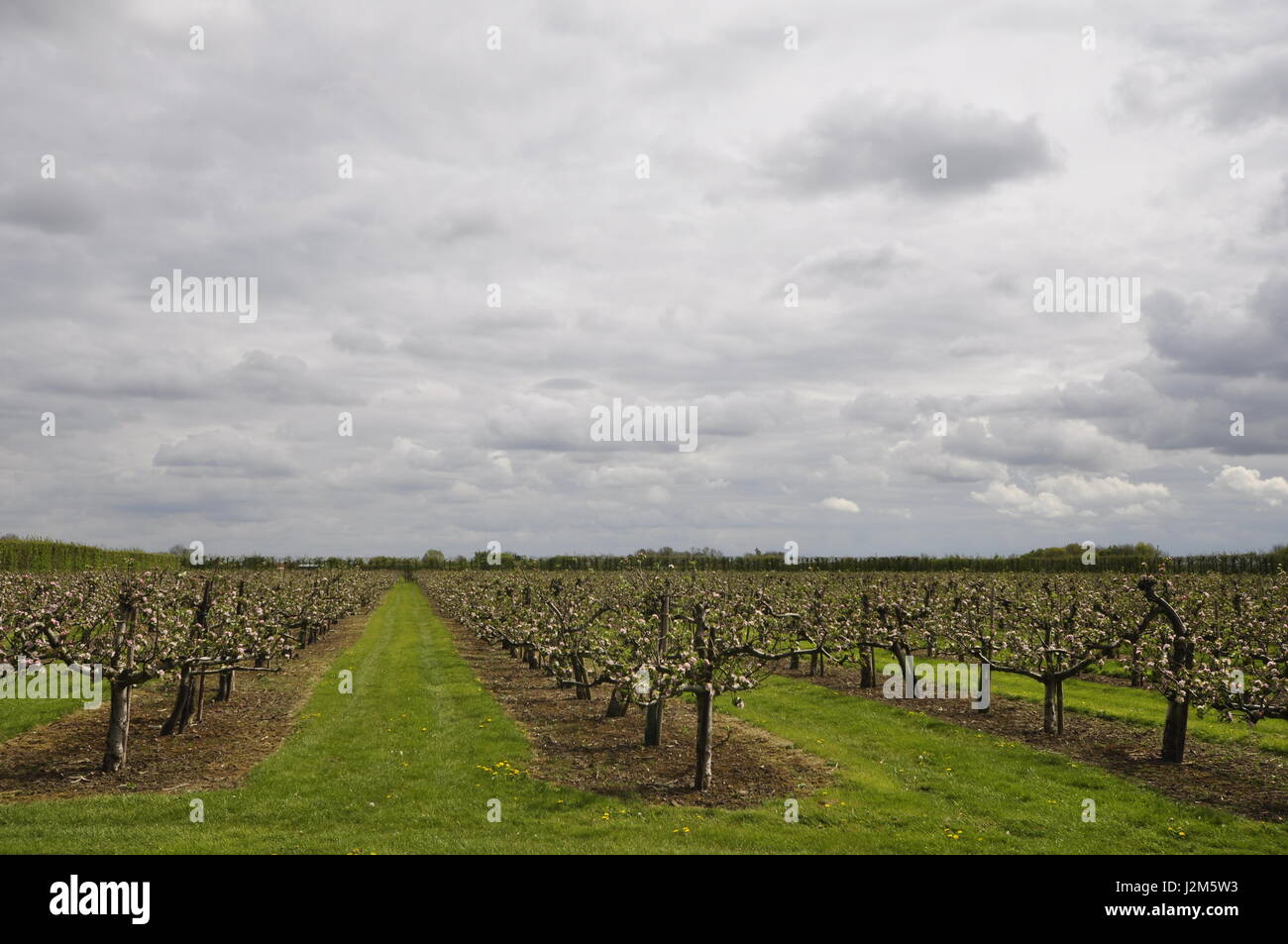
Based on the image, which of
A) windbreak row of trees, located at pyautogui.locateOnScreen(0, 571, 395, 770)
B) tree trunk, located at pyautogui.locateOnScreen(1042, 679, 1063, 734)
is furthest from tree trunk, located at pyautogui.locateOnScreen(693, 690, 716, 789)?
tree trunk, located at pyautogui.locateOnScreen(1042, 679, 1063, 734)

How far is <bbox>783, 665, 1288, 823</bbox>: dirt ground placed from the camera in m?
16.7

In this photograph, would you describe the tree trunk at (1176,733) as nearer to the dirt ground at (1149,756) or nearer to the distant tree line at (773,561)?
the dirt ground at (1149,756)

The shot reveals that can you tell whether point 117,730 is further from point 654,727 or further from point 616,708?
point 616,708

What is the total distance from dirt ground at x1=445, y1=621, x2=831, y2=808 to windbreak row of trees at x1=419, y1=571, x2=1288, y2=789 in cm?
69

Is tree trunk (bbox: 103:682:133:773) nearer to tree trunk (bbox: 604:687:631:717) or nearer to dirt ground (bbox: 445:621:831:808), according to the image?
dirt ground (bbox: 445:621:831:808)

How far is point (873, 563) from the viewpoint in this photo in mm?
101812

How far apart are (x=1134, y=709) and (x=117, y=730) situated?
93.7ft

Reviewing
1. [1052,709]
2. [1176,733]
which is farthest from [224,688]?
[1176,733]

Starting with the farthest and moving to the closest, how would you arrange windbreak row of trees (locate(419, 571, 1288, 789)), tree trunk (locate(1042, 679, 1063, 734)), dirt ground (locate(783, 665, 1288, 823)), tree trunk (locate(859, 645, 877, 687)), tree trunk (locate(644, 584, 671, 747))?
tree trunk (locate(859, 645, 877, 687)) → tree trunk (locate(1042, 679, 1063, 734)) → tree trunk (locate(644, 584, 671, 747)) → windbreak row of trees (locate(419, 571, 1288, 789)) → dirt ground (locate(783, 665, 1288, 823))

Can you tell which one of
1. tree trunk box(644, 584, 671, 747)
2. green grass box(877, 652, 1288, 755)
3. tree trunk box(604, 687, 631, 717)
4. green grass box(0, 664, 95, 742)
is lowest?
green grass box(877, 652, 1288, 755)

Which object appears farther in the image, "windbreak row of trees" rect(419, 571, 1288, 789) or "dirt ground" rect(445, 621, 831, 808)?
"windbreak row of trees" rect(419, 571, 1288, 789)

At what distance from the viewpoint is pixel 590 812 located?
49.5 ft
